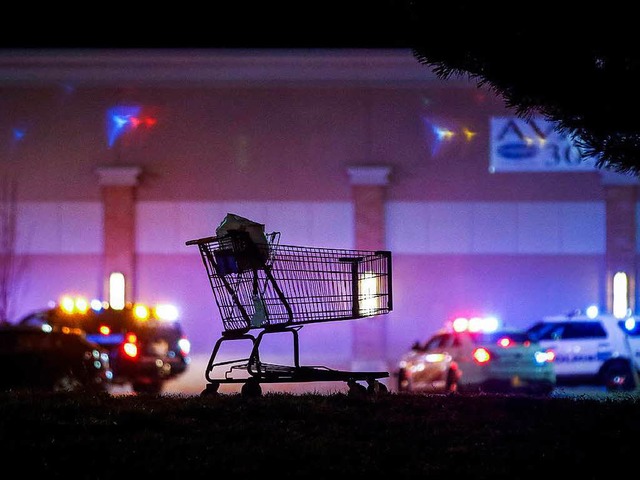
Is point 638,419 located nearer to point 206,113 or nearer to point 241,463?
point 241,463

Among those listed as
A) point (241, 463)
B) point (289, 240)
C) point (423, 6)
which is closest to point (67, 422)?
point (241, 463)

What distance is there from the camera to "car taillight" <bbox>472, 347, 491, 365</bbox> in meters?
18.1

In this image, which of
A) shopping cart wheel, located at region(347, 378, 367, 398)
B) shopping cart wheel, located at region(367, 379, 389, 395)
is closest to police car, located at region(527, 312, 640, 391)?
shopping cart wheel, located at region(367, 379, 389, 395)

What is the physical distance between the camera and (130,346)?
20.5 meters

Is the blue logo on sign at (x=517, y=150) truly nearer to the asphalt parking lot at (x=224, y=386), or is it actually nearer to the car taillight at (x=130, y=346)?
the asphalt parking lot at (x=224, y=386)

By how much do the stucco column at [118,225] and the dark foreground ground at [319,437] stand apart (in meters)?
19.9

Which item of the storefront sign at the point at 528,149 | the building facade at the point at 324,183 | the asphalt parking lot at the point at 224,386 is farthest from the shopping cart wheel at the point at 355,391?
the storefront sign at the point at 528,149

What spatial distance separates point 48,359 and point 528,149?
15934 mm

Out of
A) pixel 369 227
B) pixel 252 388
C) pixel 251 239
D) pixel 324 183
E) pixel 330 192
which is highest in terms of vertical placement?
pixel 324 183

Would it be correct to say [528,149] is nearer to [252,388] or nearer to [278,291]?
[278,291]

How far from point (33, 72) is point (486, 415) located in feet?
77.1

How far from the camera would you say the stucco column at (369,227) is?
28.0 m

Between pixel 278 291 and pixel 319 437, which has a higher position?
pixel 278 291

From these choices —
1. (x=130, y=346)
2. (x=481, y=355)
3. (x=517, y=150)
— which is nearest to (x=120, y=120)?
(x=130, y=346)
